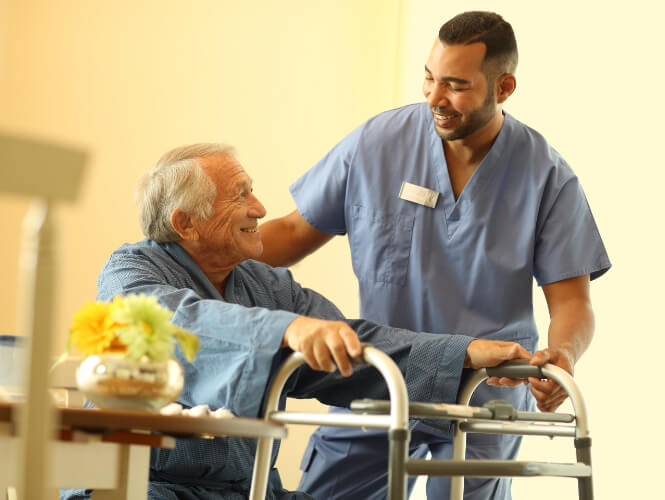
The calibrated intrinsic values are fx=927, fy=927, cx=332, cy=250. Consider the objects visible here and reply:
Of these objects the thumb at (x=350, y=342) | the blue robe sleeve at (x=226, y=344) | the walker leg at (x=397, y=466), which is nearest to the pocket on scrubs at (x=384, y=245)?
the blue robe sleeve at (x=226, y=344)

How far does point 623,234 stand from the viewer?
301 centimetres

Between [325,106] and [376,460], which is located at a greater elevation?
[325,106]

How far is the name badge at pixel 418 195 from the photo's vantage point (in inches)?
88.1

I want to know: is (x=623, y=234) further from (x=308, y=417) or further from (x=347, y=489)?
(x=308, y=417)

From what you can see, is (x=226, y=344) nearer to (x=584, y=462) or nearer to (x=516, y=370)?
(x=516, y=370)

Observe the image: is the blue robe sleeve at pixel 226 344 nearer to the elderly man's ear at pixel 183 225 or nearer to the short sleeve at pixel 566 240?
the elderly man's ear at pixel 183 225

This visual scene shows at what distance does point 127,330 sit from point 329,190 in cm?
119

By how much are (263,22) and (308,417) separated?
8.65 ft

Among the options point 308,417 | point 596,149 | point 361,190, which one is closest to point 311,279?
point 596,149

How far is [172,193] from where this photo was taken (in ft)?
6.05

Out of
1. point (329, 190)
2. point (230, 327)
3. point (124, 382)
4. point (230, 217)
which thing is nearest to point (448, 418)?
point (230, 327)

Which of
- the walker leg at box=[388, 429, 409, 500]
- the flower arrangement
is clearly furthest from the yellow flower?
the walker leg at box=[388, 429, 409, 500]

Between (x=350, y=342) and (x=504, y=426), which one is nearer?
(x=350, y=342)

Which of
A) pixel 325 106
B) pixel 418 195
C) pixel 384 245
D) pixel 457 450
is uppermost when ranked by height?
pixel 325 106
